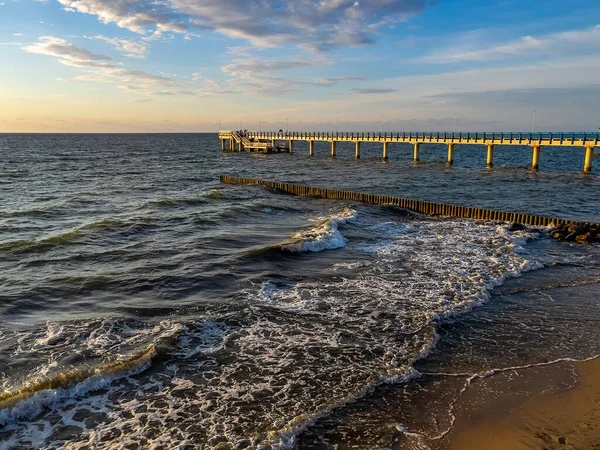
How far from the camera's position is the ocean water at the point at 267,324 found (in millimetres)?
7938

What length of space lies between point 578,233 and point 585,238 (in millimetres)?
587

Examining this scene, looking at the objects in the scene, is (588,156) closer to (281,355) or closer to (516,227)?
(516,227)

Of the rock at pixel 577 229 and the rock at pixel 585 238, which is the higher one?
the rock at pixel 577 229

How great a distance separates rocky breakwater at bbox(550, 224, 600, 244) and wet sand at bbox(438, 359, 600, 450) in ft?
45.5

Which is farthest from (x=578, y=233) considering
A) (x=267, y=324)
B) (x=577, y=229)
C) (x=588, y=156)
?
(x=588, y=156)

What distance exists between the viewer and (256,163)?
2660 inches

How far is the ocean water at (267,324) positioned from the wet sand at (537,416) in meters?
0.38

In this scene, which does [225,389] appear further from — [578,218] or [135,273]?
[578,218]

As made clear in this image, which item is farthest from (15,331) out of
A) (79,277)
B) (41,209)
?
(41,209)

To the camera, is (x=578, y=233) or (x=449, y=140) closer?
(x=578, y=233)

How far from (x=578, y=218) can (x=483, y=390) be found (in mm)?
22429

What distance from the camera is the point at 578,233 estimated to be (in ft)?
71.7

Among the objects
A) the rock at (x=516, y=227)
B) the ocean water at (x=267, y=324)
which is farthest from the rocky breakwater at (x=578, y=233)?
the rock at (x=516, y=227)

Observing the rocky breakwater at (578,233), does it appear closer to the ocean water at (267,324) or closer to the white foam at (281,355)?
the ocean water at (267,324)
